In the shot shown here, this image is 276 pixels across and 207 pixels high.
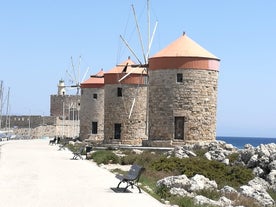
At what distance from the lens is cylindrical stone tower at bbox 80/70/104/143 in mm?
47875

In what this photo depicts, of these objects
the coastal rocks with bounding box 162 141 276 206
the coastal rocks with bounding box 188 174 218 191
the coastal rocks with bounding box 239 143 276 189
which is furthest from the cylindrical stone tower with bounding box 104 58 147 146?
the coastal rocks with bounding box 188 174 218 191

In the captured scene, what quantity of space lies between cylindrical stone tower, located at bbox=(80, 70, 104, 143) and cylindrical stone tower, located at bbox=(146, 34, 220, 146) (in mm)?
16089

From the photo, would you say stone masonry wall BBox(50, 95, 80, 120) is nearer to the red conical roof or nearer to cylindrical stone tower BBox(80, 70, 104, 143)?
cylindrical stone tower BBox(80, 70, 104, 143)

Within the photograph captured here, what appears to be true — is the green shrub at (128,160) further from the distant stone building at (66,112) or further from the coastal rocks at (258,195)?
the distant stone building at (66,112)

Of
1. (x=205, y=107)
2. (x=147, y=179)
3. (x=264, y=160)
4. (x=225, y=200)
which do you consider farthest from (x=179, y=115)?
(x=225, y=200)

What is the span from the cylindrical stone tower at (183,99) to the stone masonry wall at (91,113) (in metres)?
16.1

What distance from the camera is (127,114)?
40.3m

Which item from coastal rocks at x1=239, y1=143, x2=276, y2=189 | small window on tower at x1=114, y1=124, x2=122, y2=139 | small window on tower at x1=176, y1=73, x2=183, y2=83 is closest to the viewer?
coastal rocks at x1=239, y1=143, x2=276, y2=189

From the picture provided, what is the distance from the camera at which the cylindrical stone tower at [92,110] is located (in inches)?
1885

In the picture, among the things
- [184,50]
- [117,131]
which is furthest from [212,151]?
[117,131]

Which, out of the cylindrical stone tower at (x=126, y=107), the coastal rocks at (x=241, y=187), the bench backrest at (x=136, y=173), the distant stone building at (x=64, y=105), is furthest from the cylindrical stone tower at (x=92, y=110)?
the bench backrest at (x=136, y=173)

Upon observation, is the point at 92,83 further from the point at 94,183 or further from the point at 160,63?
the point at 94,183

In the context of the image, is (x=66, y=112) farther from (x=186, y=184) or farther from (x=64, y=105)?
(x=186, y=184)

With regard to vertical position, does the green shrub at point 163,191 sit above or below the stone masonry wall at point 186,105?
below
